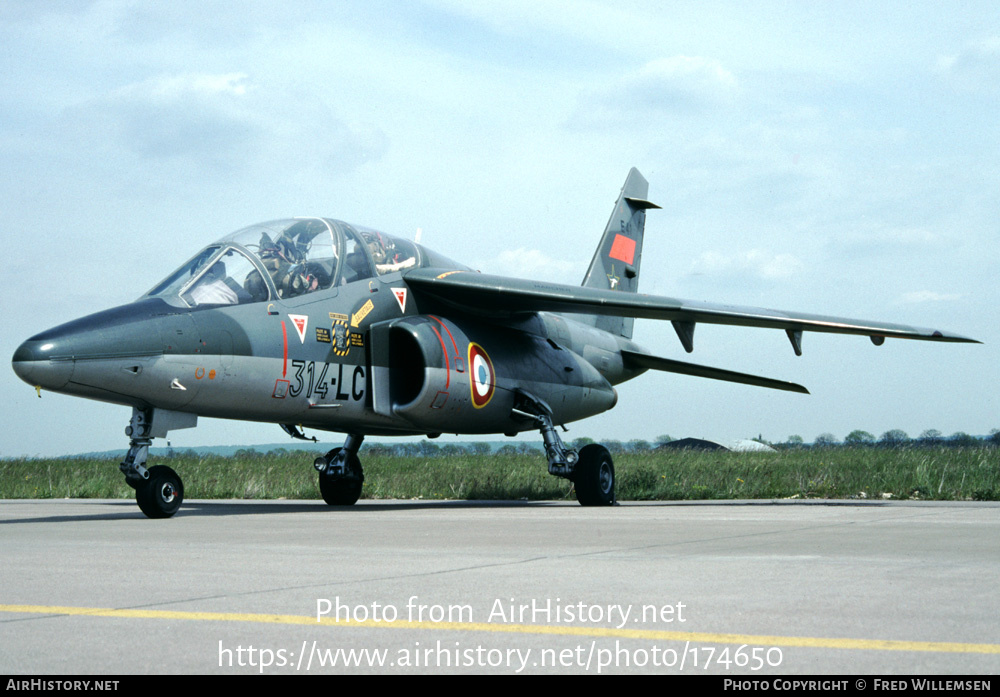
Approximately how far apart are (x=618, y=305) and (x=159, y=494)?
6.49 meters

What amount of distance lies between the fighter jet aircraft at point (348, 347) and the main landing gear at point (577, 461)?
2cm

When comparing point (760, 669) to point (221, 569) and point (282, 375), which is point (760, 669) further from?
point (282, 375)

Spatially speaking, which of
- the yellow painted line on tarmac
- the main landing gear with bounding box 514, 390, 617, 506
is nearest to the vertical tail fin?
the main landing gear with bounding box 514, 390, 617, 506

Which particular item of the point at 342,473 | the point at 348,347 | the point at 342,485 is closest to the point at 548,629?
the point at 348,347

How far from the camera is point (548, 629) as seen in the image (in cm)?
380

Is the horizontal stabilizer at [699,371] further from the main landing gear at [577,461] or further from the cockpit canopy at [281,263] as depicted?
the cockpit canopy at [281,263]

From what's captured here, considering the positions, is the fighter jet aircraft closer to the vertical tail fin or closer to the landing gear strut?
the landing gear strut

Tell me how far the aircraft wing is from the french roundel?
0.80m

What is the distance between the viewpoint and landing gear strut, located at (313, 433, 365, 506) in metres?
14.4

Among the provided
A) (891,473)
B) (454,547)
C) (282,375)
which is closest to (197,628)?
(454,547)

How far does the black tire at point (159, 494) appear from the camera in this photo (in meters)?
10.0

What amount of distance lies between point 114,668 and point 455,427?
10448 millimetres

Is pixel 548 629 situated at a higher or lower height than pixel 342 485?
higher

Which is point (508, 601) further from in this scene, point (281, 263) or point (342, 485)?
point (342, 485)
